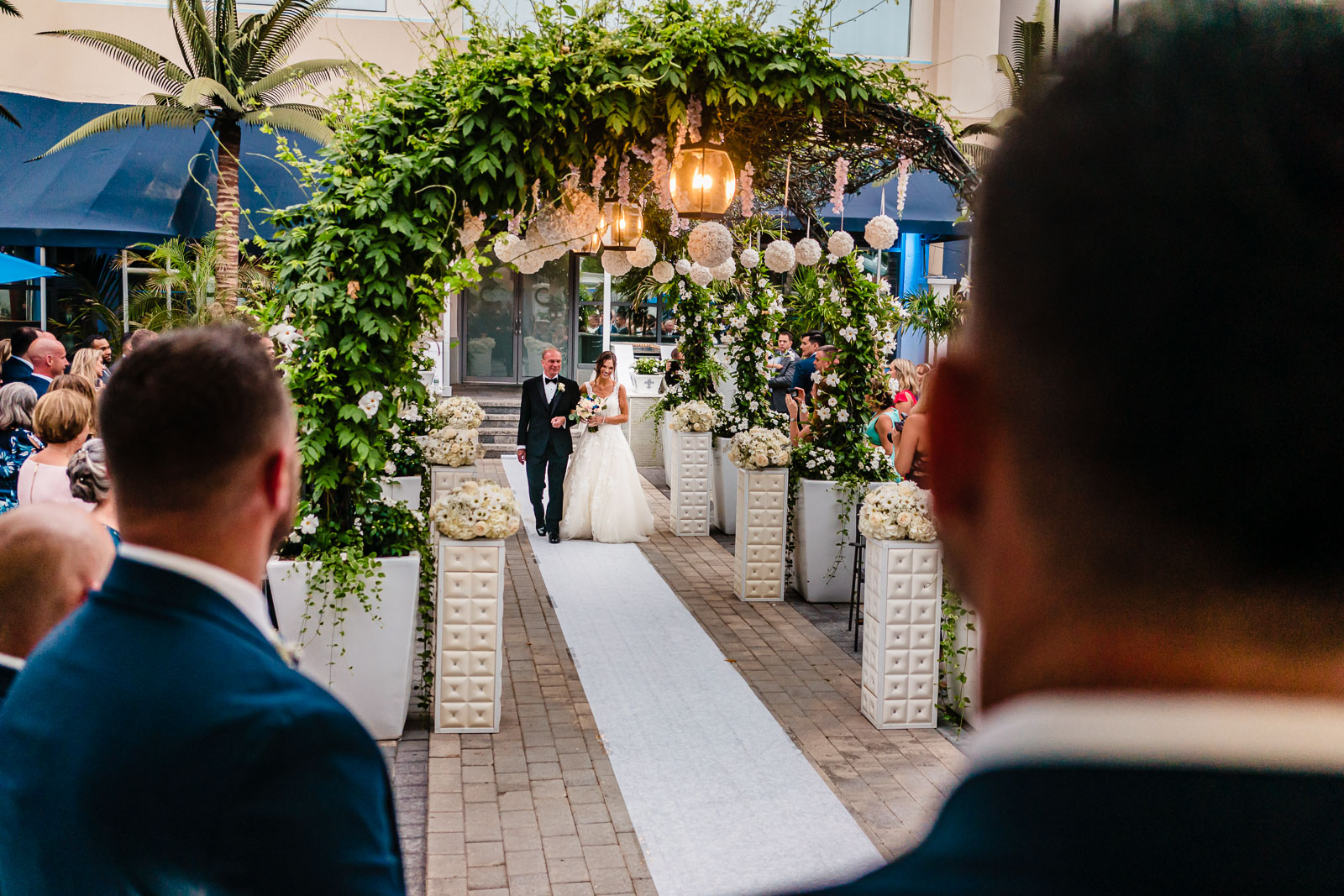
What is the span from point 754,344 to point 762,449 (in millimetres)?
A: 2856

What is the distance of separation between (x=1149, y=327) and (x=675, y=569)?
378 inches

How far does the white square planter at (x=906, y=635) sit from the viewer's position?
5934 millimetres

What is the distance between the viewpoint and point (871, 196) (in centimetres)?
1734

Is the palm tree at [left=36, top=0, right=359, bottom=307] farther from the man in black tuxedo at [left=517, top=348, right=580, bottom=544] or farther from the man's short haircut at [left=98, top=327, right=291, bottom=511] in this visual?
the man's short haircut at [left=98, top=327, right=291, bottom=511]

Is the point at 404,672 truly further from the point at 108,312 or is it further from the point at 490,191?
the point at 108,312

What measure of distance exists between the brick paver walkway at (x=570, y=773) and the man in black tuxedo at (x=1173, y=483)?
9.34 feet

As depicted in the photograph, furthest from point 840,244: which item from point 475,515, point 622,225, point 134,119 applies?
point 134,119

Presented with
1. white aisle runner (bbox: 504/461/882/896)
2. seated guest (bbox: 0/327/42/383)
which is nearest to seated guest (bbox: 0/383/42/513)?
seated guest (bbox: 0/327/42/383)

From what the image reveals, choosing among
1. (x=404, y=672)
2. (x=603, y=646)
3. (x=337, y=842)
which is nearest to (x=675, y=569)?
(x=603, y=646)

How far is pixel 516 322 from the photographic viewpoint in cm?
2105

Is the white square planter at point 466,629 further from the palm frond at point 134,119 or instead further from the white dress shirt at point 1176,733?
the palm frond at point 134,119

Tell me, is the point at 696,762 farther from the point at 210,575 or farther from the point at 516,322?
the point at 516,322

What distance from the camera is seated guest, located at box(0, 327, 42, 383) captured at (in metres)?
8.16

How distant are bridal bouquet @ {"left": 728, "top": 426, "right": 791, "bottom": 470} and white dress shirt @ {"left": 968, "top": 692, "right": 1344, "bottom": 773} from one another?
822cm
